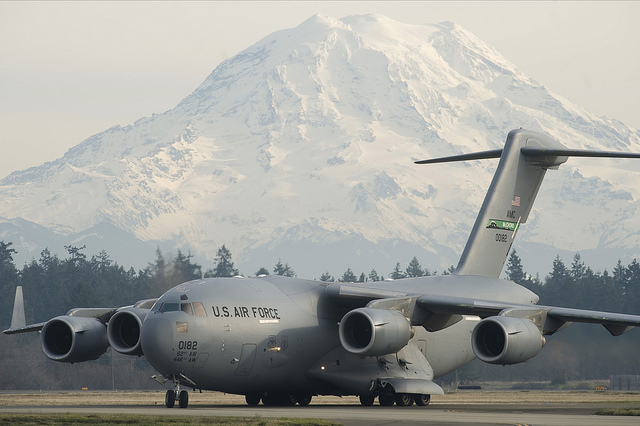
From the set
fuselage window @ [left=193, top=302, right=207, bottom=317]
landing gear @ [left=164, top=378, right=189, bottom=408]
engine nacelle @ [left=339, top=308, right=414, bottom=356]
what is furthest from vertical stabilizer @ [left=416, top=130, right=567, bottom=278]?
landing gear @ [left=164, top=378, right=189, bottom=408]

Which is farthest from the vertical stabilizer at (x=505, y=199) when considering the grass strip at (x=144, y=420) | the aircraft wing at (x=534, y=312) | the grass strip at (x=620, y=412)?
the grass strip at (x=144, y=420)

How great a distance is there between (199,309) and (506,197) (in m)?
11.8

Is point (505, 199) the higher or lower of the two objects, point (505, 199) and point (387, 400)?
the higher

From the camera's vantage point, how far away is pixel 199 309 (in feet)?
91.5

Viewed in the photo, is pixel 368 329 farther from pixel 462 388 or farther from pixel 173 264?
pixel 173 264

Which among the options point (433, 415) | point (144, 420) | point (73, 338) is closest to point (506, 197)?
point (433, 415)

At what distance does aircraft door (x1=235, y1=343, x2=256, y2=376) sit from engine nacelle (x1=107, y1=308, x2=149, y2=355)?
310 centimetres

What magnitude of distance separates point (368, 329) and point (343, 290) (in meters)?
1.72

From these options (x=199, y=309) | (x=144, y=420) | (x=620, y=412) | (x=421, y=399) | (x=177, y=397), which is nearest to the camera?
(x=144, y=420)

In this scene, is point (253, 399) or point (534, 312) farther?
point (253, 399)

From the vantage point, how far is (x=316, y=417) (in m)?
24.0

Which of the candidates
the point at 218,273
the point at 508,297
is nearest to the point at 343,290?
the point at 508,297

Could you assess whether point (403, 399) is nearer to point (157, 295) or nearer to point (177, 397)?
point (177, 397)

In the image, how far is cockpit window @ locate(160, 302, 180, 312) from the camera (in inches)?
1093
